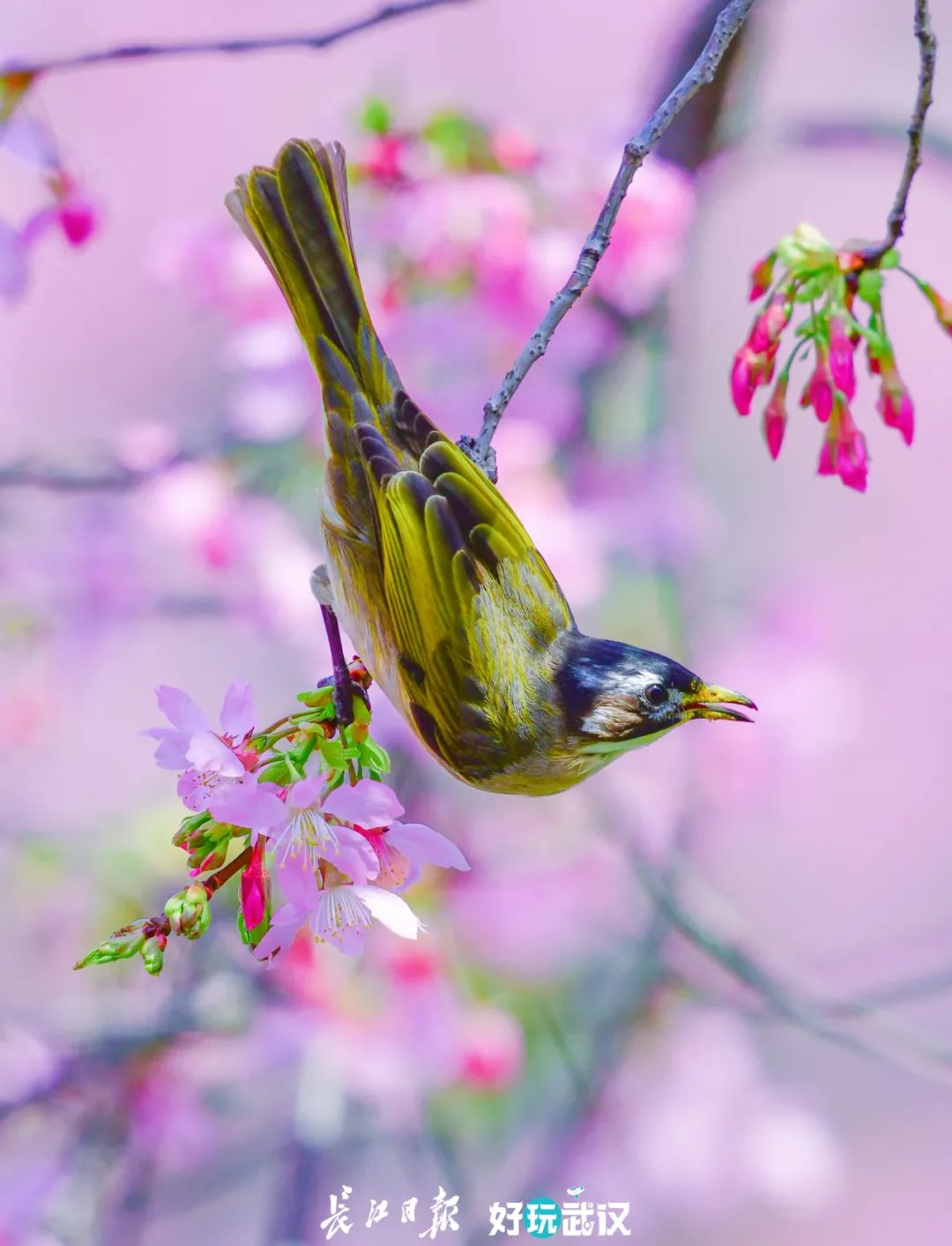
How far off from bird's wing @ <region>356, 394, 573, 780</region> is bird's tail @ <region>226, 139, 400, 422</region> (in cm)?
10

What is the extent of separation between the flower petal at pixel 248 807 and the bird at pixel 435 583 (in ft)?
1.17

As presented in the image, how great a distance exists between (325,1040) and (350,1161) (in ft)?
2.81

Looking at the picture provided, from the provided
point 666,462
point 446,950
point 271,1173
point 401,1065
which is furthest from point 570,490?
point 271,1173

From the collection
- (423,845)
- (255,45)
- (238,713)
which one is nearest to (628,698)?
(423,845)

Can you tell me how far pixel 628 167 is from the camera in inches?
45.6

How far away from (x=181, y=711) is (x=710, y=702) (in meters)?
0.52

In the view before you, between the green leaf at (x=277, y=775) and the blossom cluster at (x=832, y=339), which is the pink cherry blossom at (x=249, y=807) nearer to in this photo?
the green leaf at (x=277, y=775)

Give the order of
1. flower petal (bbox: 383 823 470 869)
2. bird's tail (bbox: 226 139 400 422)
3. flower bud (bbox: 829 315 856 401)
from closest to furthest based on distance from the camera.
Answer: flower petal (bbox: 383 823 470 869)
flower bud (bbox: 829 315 856 401)
bird's tail (bbox: 226 139 400 422)

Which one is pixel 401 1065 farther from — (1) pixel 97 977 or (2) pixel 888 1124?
(2) pixel 888 1124

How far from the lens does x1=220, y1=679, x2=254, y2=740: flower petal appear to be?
3.66 feet

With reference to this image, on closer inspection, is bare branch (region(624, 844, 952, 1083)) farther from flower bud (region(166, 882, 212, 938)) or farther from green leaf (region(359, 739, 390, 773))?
flower bud (region(166, 882, 212, 938))

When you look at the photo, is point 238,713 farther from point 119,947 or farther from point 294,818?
point 119,947

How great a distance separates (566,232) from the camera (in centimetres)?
219

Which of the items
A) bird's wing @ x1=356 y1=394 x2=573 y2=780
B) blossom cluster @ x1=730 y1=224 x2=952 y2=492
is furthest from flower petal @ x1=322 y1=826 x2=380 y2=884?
blossom cluster @ x1=730 y1=224 x2=952 y2=492
